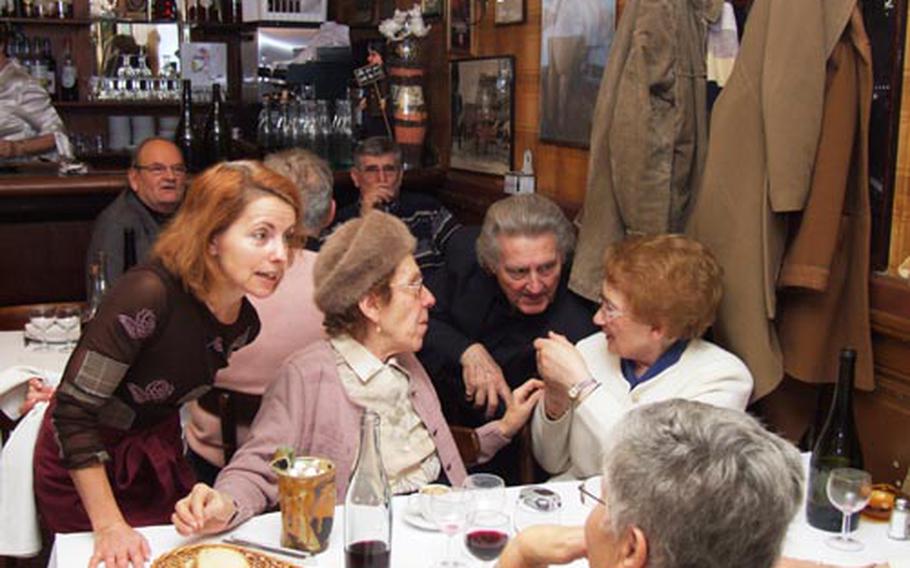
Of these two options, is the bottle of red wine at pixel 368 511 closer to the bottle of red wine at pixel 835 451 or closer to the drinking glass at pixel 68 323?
the bottle of red wine at pixel 835 451

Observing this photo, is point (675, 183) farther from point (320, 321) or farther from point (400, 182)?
point (400, 182)

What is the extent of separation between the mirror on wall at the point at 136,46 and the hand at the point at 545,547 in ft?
19.2

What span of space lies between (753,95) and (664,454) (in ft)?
4.92

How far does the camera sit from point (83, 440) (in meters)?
1.85

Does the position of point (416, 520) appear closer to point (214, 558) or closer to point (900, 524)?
point (214, 558)

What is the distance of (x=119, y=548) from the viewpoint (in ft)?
5.67

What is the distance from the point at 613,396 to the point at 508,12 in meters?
2.03

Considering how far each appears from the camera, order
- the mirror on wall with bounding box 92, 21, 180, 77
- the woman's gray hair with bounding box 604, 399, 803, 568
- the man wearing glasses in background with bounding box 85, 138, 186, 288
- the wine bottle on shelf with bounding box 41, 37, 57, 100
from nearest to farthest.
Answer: the woman's gray hair with bounding box 604, 399, 803, 568 → the man wearing glasses in background with bounding box 85, 138, 186, 288 → the wine bottle on shelf with bounding box 41, 37, 57, 100 → the mirror on wall with bounding box 92, 21, 180, 77

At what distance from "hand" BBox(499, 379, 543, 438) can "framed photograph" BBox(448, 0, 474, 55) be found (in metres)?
2.14

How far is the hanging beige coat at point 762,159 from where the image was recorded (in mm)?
2328

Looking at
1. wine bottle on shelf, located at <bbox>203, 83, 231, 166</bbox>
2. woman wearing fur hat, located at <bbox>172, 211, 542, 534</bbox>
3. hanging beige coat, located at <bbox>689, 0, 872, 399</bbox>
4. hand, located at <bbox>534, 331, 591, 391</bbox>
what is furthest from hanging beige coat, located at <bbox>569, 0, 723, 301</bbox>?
wine bottle on shelf, located at <bbox>203, 83, 231, 166</bbox>

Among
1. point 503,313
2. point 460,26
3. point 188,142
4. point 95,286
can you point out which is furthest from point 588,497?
point 188,142

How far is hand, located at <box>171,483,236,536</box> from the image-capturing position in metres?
1.73

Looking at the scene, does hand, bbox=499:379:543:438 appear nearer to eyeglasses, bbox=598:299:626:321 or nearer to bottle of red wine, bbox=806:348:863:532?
eyeglasses, bbox=598:299:626:321
